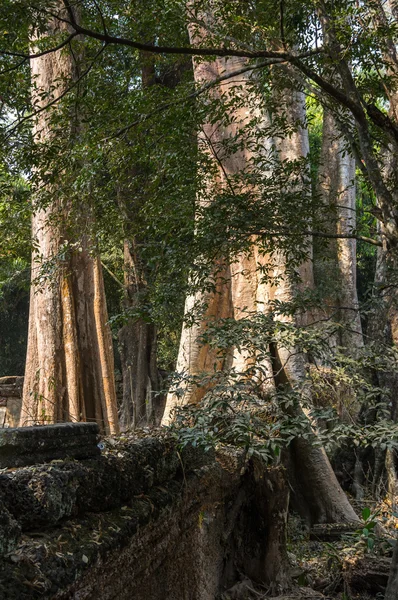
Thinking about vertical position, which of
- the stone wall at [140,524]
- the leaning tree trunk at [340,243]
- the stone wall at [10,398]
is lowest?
the stone wall at [140,524]

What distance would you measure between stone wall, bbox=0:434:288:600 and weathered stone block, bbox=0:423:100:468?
0.22 feet

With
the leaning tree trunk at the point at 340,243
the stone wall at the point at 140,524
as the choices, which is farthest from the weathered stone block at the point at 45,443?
the leaning tree trunk at the point at 340,243

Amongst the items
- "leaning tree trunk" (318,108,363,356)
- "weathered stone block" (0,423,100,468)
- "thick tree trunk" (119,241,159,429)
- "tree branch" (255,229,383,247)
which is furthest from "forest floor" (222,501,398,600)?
"thick tree trunk" (119,241,159,429)

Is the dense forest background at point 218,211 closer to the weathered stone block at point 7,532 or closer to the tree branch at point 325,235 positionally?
the tree branch at point 325,235

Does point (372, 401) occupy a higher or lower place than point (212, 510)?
higher

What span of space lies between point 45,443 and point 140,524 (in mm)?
640

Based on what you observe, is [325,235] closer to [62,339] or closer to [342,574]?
[342,574]

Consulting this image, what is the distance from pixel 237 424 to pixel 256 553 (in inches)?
63.2

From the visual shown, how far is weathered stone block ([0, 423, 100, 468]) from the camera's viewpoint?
2543mm

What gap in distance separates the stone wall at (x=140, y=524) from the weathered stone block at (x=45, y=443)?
7 centimetres

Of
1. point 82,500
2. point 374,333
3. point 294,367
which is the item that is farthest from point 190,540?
point 374,333

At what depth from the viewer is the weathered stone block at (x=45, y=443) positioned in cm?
254

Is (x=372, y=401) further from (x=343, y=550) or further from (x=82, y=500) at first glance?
(x=82, y=500)

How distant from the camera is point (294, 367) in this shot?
8367mm
